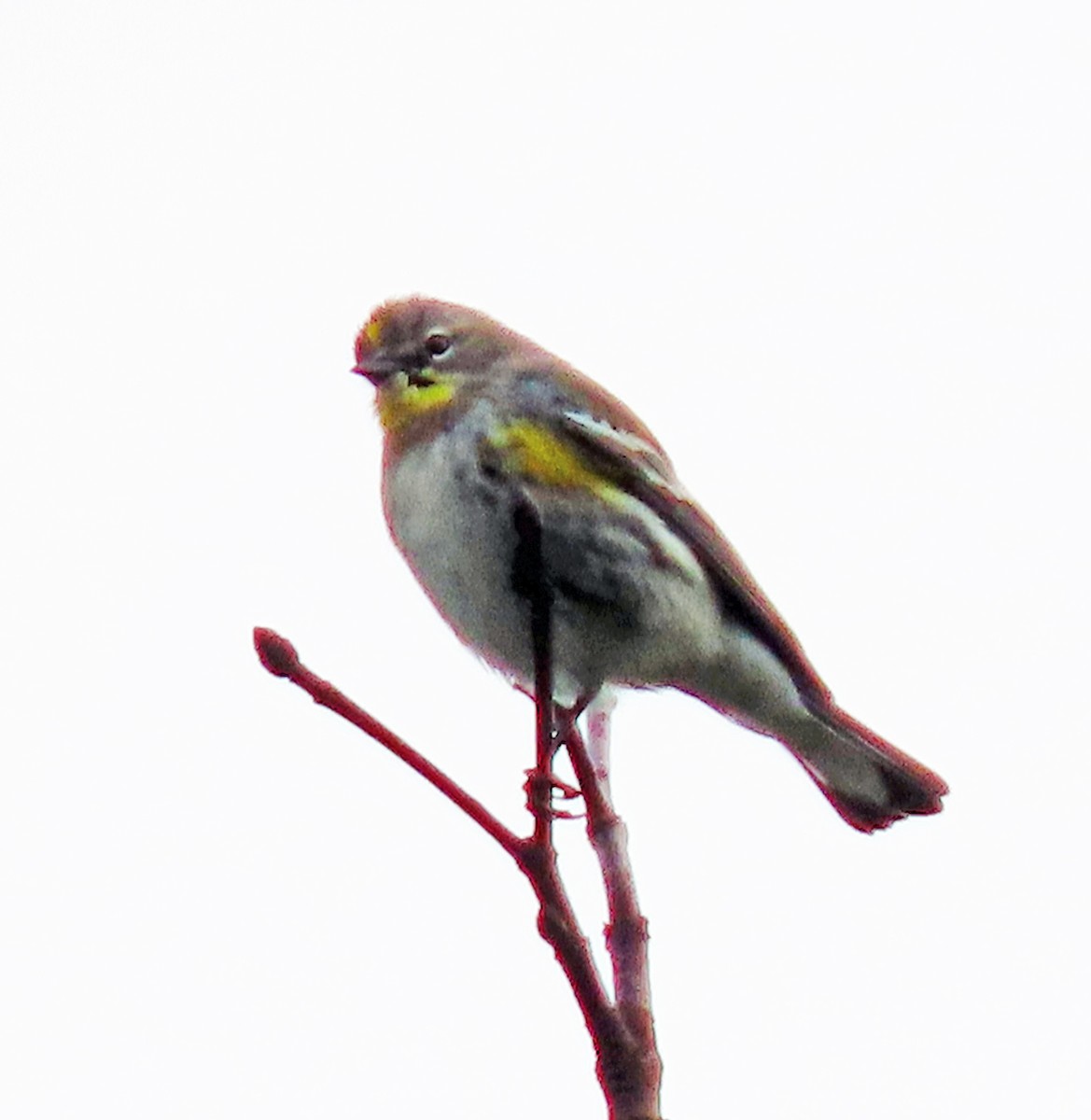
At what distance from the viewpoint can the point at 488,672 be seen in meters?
4.61

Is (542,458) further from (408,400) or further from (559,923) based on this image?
(559,923)

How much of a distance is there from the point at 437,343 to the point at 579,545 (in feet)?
3.05

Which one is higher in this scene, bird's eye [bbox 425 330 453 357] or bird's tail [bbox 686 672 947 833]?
bird's eye [bbox 425 330 453 357]

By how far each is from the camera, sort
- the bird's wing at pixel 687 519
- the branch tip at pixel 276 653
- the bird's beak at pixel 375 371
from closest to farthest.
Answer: the branch tip at pixel 276 653, the bird's wing at pixel 687 519, the bird's beak at pixel 375 371

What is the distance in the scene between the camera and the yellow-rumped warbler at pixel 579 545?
4223 mm

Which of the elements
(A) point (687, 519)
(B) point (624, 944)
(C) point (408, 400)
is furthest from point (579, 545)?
(B) point (624, 944)

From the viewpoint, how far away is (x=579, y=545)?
4.26m

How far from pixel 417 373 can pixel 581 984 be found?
10.2 feet

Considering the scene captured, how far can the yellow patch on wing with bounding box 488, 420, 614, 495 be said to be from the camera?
4344mm

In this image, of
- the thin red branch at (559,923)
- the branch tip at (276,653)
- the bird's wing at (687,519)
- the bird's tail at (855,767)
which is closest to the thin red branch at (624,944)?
the thin red branch at (559,923)

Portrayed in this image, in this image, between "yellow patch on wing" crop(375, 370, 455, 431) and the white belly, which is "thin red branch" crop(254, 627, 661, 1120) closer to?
the white belly

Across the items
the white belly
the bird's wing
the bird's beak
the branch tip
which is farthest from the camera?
the bird's beak

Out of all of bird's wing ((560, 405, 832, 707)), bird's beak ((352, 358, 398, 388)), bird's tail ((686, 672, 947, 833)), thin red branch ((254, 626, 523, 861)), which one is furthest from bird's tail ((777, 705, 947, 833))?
thin red branch ((254, 626, 523, 861))

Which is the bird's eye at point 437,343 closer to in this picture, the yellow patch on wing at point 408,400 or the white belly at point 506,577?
the yellow patch on wing at point 408,400
